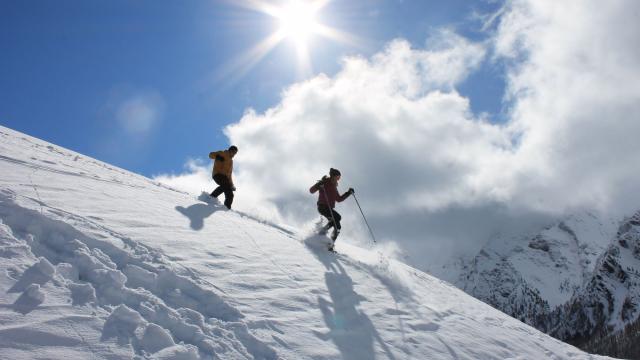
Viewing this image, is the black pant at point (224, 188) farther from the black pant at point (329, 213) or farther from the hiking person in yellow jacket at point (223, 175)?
the black pant at point (329, 213)

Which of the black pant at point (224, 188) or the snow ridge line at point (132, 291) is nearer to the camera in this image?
the snow ridge line at point (132, 291)

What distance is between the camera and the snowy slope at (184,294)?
5.35 metres

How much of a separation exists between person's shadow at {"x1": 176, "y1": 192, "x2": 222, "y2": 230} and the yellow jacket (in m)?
0.94

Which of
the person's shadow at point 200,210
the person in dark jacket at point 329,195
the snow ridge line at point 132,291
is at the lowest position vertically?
the snow ridge line at point 132,291

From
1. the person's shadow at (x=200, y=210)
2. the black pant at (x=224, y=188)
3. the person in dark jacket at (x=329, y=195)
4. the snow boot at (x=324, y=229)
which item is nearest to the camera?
the person's shadow at (x=200, y=210)

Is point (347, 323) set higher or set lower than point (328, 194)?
lower

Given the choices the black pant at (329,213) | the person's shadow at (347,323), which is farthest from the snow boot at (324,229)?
the person's shadow at (347,323)

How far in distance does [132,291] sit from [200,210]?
23.9 ft

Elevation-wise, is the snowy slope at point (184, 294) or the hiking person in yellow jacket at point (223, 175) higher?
the hiking person in yellow jacket at point (223, 175)

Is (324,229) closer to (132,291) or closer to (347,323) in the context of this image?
(347,323)

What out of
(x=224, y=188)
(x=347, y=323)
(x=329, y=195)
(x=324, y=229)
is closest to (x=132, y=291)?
(x=347, y=323)

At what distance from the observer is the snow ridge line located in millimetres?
5637

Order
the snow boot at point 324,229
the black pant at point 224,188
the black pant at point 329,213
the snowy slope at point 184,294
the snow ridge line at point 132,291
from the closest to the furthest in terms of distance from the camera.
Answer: the snowy slope at point 184,294, the snow ridge line at point 132,291, the snow boot at point 324,229, the black pant at point 329,213, the black pant at point 224,188

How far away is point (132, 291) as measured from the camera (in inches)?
247
